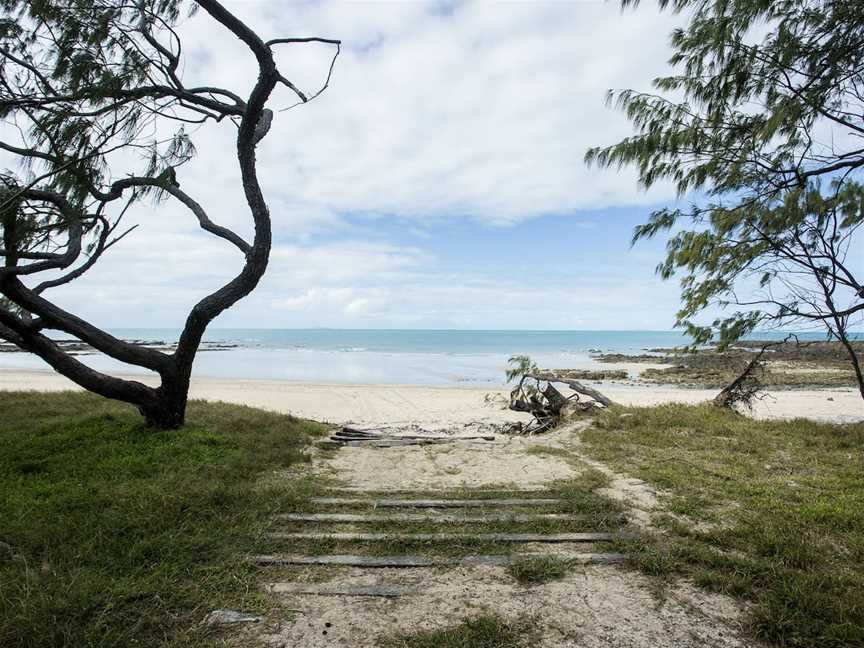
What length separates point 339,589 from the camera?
123 inches

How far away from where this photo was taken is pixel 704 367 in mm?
27844

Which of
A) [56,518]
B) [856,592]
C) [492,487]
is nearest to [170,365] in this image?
[56,518]

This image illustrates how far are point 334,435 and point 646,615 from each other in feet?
→ 21.5

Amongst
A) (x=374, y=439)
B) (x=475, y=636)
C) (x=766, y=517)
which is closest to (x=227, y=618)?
(x=475, y=636)

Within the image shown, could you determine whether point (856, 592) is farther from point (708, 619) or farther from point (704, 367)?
point (704, 367)

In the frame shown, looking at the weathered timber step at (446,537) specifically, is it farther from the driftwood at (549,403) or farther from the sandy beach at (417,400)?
the sandy beach at (417,400)

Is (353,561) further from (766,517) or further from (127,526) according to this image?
(766,517)

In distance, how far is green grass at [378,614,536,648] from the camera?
8.43ft

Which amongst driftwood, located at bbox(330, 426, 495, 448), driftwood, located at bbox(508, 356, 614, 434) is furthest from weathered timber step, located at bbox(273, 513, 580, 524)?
driftwood, located at bbox(508, 356, 614, 434)

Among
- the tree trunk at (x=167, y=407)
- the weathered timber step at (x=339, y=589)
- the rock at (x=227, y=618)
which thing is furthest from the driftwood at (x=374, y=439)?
the rock at (x=227, y=618)

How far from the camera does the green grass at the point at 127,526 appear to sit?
2.68 meters

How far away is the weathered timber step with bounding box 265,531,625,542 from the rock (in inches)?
39.5

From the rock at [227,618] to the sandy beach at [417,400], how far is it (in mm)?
9195

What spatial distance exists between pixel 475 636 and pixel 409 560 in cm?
94
